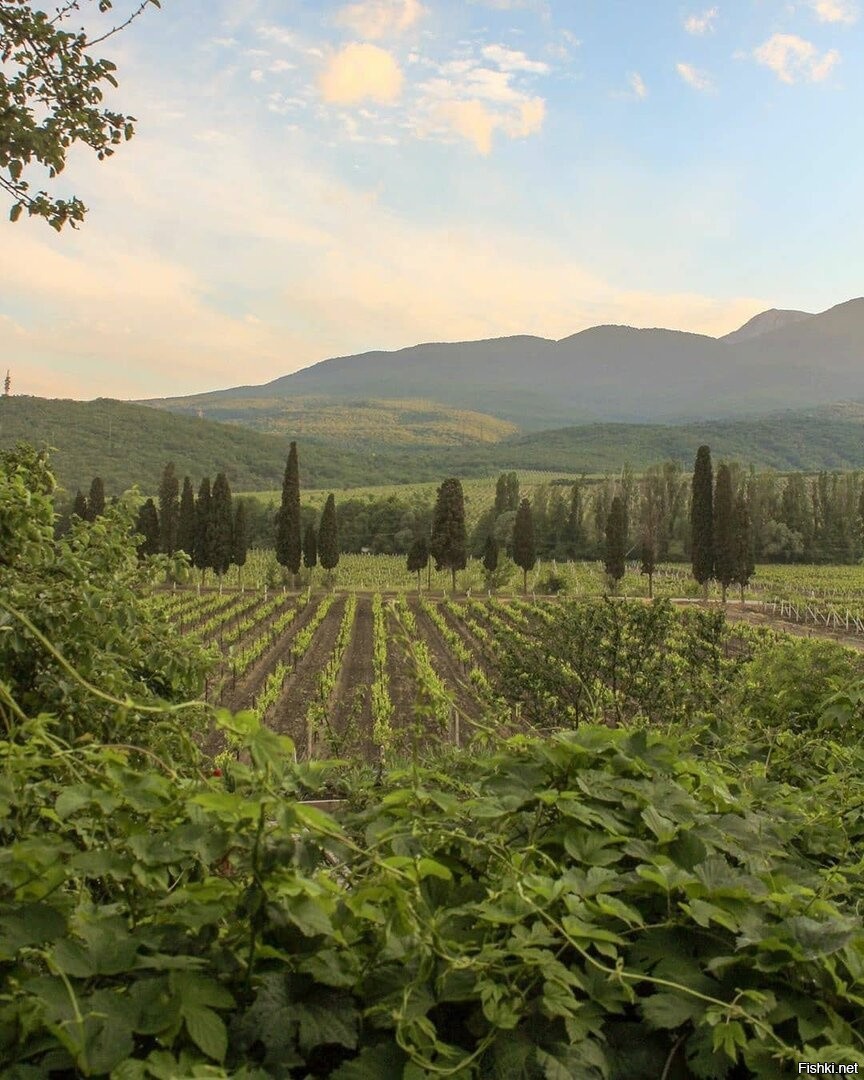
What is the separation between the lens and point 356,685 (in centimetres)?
1434

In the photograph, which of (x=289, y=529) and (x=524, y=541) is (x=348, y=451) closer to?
(x=524, y=541)

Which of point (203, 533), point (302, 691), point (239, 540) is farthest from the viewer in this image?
point (239, 540)

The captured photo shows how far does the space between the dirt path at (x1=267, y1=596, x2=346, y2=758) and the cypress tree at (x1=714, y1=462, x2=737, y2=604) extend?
1759 cm

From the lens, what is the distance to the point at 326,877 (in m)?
1.30

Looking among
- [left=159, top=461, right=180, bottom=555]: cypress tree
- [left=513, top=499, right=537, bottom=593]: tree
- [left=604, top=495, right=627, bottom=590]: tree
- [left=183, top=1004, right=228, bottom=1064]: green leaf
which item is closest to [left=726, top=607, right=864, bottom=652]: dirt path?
[left=604, top=495, right=627, bottom=590]: tree

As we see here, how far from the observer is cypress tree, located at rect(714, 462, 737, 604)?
36.5m

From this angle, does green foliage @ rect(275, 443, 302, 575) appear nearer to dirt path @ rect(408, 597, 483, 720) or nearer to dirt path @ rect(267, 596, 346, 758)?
dirt path @ rect(408, 597, 483, 720)

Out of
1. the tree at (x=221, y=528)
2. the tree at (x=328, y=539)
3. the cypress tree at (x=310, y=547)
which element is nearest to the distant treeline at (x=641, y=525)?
the tree at (x=328, y=539)

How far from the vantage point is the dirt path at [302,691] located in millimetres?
16703

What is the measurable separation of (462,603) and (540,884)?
37.0 metres

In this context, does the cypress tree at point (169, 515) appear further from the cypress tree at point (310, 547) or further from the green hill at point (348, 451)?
the green hill at point (348, 451)

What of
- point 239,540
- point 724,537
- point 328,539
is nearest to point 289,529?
point 328,539

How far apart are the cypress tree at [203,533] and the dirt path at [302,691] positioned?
1419 cm

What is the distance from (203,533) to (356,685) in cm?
3087
